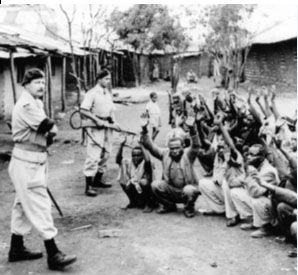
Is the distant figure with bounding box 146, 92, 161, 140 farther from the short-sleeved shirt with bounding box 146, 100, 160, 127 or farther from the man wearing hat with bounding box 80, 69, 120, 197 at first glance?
the man wearing hat with bounding box 80, 69, 120, 197

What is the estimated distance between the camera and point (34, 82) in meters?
4.13

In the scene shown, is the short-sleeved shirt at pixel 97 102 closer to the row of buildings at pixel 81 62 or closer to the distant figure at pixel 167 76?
the row of buildings at pixel 81 62

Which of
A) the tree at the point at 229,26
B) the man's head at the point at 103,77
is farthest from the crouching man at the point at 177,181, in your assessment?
the tree at the point at 229,26

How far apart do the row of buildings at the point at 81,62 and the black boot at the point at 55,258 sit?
16.6 feet

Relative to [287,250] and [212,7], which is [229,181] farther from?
[212,7]

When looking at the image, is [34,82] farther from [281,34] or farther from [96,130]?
[281,34]

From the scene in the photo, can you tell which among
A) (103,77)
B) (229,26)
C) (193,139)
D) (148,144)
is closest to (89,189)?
(148,144)

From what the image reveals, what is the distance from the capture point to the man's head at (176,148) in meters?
5.45

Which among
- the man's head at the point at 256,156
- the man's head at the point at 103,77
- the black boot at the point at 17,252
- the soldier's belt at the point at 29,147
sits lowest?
the black boot at the point at 17,252

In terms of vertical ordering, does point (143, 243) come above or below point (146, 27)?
below

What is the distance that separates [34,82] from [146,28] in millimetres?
22567

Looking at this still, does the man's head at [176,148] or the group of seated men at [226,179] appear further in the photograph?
the man's head at [176,148]

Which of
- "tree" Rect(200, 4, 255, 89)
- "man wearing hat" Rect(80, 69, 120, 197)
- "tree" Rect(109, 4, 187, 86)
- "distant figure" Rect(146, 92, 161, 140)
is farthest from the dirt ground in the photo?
"tree" Rect(109, 4, 187, 86)

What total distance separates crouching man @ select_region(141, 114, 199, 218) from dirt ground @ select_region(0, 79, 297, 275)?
6.2 inches
